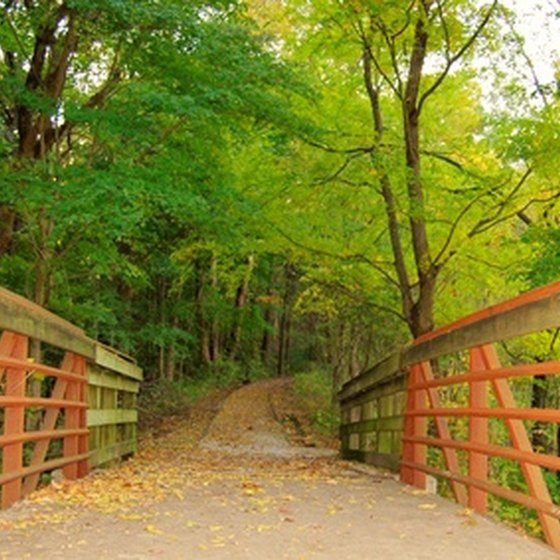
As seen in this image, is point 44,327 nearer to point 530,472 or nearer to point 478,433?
point 478,433

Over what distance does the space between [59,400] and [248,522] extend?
2.20 metres

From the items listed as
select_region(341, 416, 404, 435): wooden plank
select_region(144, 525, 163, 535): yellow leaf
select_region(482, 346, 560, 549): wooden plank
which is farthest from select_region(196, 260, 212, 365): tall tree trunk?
select_region(482, 346, 560, 549): wooden plank

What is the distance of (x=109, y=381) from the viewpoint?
30.1 ft

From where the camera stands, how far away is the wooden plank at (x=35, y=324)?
16.8 ft

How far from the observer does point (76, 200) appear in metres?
10.2

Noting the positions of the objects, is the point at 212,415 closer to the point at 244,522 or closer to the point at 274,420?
the point at 274,420

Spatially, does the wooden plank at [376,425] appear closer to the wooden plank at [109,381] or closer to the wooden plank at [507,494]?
the wooden plank at [507,494]

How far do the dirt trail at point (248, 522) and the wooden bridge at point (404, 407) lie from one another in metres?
0.24

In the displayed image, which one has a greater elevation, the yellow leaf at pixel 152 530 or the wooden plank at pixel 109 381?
the wooden plank at pixel 109 381

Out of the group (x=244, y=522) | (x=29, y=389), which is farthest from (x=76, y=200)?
(x=244, y=522)

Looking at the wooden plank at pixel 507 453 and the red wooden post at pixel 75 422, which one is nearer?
the wooden plank at pixel 507 453

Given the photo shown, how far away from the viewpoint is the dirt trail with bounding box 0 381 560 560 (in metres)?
4.16

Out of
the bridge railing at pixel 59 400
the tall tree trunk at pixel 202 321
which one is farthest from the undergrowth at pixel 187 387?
the bridge railing at pixel 59 400

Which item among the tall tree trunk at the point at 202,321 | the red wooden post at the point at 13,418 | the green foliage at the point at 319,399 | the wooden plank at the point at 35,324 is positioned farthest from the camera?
the tall tree trunk at the point at 202,321
